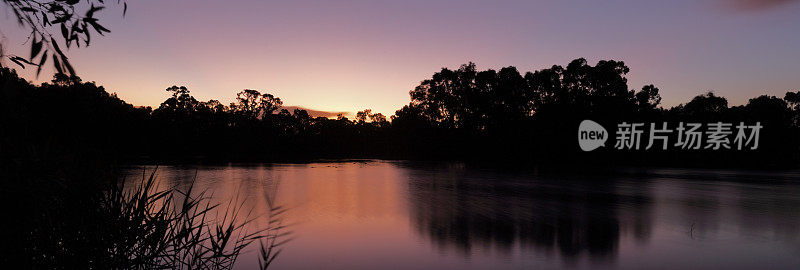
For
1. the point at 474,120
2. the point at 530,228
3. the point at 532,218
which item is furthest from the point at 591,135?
the point at 530,228

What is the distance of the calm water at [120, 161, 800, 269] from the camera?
370 inches

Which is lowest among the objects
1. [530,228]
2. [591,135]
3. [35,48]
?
[530,228]

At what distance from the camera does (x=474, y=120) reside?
3049 inches

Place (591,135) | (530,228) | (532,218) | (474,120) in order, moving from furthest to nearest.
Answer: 1. (474,120)
2. (591,135)
3. (532,218)
4. (530,228)

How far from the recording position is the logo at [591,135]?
209ft

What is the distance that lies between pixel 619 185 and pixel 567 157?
4036cm

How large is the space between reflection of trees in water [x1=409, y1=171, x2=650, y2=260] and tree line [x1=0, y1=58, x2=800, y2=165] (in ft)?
136

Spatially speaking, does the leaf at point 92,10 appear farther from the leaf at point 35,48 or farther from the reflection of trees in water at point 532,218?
the reflection of trees in water at point 532,218

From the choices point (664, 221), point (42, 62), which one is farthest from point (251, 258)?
point (664, 221)

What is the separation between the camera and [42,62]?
9.66 feet

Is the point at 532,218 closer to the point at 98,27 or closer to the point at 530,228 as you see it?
the point at 530,228

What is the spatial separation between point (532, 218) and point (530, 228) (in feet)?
6.49

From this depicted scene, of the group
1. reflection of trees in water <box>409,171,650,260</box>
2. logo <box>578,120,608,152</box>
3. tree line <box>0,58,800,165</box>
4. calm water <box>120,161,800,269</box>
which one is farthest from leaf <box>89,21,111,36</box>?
logo <box>578,120,608,152</box>

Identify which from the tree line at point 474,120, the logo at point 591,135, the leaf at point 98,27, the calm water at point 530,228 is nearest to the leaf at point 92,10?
the leaf at point 98,27
